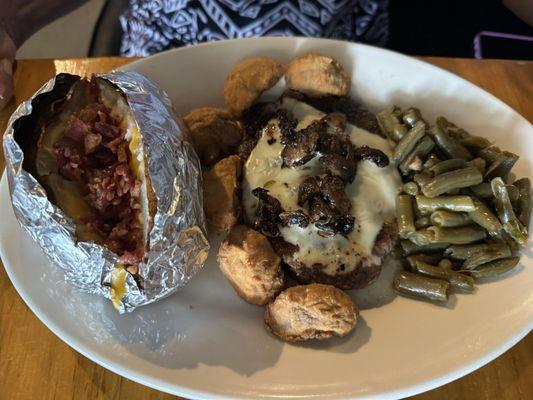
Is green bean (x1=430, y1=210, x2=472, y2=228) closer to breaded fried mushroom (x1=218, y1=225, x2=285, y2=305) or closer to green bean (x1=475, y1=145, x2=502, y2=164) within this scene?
green bean (x1=475, y1=145, x2=502, y2=164)

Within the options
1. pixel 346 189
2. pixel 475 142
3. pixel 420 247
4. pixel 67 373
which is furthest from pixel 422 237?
pixel 67 373

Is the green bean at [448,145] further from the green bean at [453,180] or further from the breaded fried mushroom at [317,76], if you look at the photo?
the breaded fried mushroom at [317,76]

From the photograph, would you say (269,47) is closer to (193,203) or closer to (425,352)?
(193,203)

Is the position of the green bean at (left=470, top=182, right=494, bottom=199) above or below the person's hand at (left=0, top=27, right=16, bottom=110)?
above

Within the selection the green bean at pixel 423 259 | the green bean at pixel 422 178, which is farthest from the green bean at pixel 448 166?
the green bean at pixel 423 259

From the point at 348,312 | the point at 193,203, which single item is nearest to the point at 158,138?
the point at 193,203

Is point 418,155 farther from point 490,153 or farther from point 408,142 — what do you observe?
point 490,153

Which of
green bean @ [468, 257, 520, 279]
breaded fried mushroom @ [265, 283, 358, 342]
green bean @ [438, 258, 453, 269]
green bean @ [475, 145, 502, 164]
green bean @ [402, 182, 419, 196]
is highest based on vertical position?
green bean @ [475, 145, 502, 164]

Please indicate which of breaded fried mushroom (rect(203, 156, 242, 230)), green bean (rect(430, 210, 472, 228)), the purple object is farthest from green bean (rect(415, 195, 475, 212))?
the purple object
